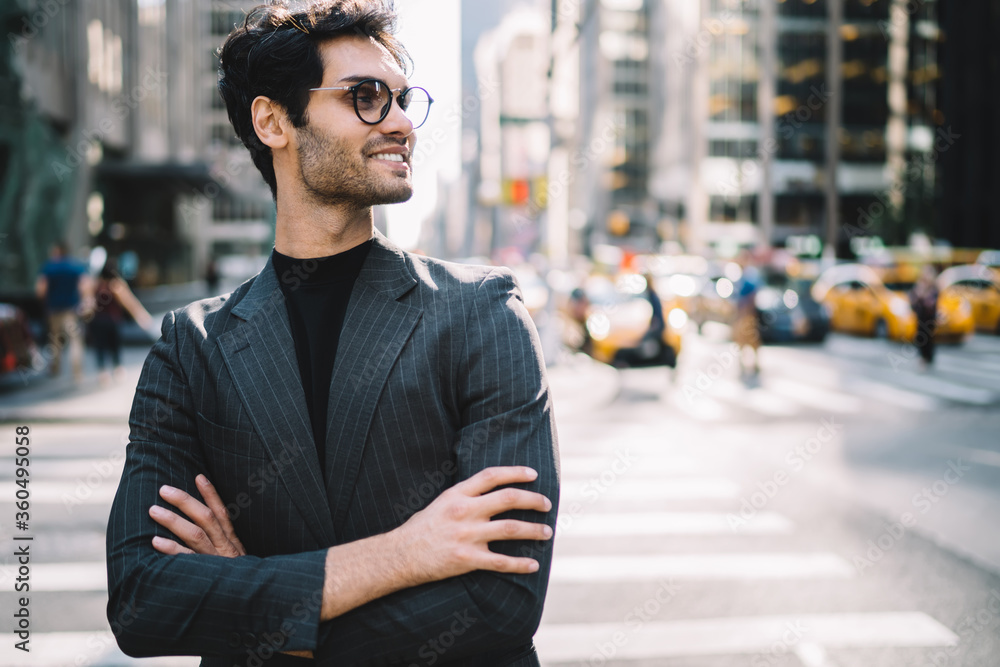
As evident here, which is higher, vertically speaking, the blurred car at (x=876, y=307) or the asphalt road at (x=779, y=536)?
the blurred car at (x=876, y=307)

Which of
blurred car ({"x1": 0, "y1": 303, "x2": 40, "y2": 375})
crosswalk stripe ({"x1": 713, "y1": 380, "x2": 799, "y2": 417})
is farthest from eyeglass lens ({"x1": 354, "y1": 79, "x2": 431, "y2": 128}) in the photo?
blurred car ({"x1": 0, "y1": 303, "x2": 40, "y2": 375})

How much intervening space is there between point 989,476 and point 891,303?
15429 millimetres

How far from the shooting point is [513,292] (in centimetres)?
192

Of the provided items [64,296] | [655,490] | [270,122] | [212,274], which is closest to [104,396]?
[64,296]

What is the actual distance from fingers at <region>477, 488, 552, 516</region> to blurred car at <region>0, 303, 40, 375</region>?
12.6 metres

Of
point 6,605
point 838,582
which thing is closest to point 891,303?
point 838,582

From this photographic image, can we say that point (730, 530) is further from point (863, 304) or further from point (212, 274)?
point (212, 274)

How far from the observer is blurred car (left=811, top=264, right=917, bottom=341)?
2200cm

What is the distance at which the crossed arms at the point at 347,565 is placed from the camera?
1614 mm

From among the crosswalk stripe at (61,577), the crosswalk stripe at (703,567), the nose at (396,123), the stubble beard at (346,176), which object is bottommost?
the crosswalk stripe at (703,567)

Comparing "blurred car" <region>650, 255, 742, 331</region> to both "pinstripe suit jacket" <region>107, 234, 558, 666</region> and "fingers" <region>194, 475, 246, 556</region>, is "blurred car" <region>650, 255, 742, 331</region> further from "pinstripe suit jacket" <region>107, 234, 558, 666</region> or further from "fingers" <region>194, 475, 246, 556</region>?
"fingers" <region>194, 475, 246, 556</region>

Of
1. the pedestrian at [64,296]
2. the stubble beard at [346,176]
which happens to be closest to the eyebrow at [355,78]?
the stubble beard at [346,176]

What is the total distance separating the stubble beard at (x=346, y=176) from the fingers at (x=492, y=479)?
623 mm

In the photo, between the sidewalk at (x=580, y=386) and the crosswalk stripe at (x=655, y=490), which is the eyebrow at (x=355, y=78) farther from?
the sidewalk at (x=580, y=386)
